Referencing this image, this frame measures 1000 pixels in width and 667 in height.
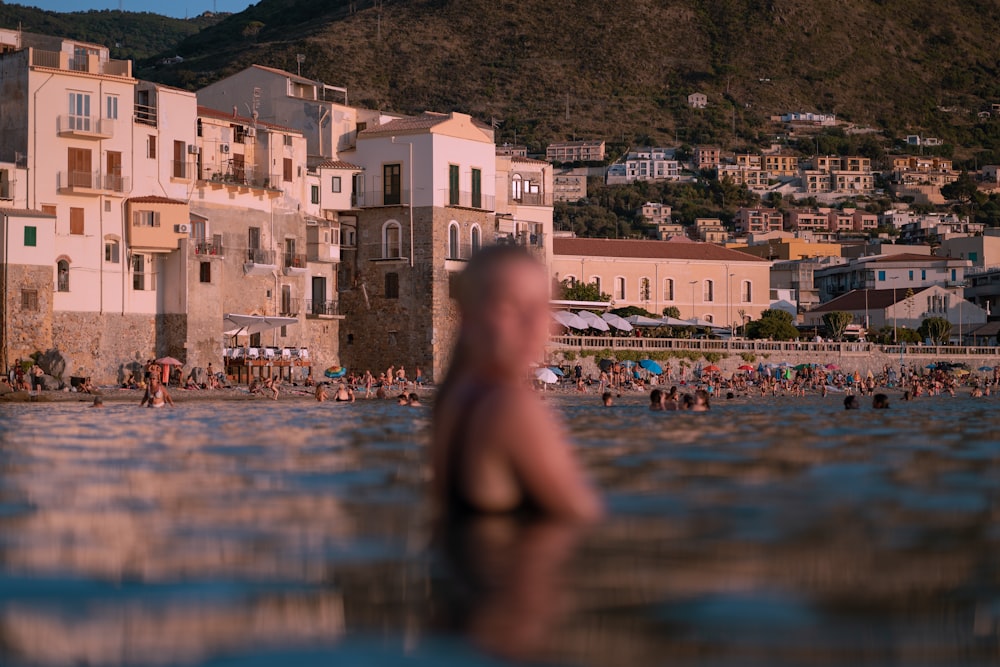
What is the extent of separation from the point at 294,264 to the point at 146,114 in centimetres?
853

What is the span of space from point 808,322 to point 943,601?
342 ft

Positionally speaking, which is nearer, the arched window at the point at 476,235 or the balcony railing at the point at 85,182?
the balcony railing at the point at 85,182

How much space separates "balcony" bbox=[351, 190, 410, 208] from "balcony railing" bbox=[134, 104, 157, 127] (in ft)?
34.1

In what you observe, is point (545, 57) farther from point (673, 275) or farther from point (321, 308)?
point (321, 308)

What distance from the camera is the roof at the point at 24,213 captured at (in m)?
45.7

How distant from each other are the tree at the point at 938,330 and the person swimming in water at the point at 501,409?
94.1m

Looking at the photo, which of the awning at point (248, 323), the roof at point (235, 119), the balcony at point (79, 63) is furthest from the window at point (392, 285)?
the balcony at point (79, 63)

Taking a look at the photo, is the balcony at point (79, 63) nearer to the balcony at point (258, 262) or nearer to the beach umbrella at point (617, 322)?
the balcony at point (258, 262)

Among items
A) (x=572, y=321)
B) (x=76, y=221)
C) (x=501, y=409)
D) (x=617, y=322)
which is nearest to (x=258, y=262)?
(x=76, y=221)

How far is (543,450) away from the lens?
560cm

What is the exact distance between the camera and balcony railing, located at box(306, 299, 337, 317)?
57906 mm

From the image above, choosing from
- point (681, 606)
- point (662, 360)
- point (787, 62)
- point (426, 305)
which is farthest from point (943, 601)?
point (787, 62)

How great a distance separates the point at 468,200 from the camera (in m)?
59.7

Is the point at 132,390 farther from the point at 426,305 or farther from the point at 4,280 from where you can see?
the point at 426,305
